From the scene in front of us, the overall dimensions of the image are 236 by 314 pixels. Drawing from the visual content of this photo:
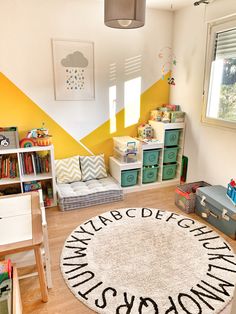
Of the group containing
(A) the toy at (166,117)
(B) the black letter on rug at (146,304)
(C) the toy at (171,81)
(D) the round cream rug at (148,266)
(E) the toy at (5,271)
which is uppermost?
(C) the toy at (171,81)

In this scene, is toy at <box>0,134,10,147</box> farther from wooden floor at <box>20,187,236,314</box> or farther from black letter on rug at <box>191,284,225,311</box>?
black letter on rug at <box>191,284,225,311</box>

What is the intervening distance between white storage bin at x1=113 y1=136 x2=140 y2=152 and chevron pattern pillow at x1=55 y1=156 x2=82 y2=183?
629mm

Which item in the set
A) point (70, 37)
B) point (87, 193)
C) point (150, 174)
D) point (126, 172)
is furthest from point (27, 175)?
point (70, 37)

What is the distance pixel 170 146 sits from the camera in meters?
3.62

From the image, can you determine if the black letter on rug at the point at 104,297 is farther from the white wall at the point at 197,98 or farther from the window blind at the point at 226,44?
the window blind at the point at 226,44

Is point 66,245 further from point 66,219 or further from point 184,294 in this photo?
point 184,294

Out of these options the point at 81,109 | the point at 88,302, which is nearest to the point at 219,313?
the point at 88,302

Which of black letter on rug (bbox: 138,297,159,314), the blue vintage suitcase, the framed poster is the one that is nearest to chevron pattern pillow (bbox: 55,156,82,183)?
the framed poster

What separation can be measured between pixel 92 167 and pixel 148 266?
174 cm

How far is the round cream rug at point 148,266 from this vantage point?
1.70m

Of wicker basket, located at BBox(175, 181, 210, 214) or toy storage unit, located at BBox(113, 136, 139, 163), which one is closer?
wicker basket, located at BBox(175, 181, 210, 214)

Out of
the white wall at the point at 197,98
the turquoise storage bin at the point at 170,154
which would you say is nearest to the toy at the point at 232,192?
the white wall at the point at 197,98

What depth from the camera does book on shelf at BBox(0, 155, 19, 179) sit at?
2.86 m

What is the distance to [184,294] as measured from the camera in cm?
176
